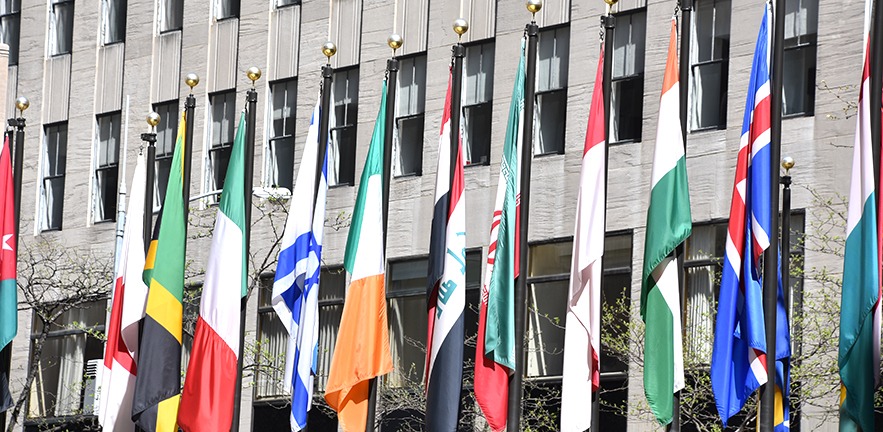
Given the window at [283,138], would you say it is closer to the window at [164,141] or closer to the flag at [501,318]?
the window at [164,141]

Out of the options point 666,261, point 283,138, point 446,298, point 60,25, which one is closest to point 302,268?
point 446,298

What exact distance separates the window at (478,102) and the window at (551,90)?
1249 millimetres

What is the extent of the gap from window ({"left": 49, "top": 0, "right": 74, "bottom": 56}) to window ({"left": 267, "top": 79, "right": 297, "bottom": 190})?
8833mm

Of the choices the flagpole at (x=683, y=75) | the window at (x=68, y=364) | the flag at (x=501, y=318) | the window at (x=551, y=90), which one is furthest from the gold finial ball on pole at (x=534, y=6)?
the window at (x=68, y=364)

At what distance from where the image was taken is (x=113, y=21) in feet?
166

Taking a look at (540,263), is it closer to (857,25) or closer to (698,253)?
(698,253)

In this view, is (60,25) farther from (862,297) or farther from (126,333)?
(862,297)

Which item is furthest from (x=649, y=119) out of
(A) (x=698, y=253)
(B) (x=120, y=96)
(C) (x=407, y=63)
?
(B) (x=120, y=96)

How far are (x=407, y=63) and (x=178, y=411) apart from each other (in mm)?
16320

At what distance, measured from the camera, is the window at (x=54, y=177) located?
50812 mm

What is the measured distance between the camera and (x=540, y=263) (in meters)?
39.3

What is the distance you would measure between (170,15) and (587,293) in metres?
26.6

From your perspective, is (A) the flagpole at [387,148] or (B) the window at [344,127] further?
(B) the window at [344,127]

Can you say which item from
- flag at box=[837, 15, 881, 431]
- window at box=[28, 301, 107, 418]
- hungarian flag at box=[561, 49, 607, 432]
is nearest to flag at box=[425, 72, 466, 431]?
hungarian flag at box=[561, 49, 607, 432]
